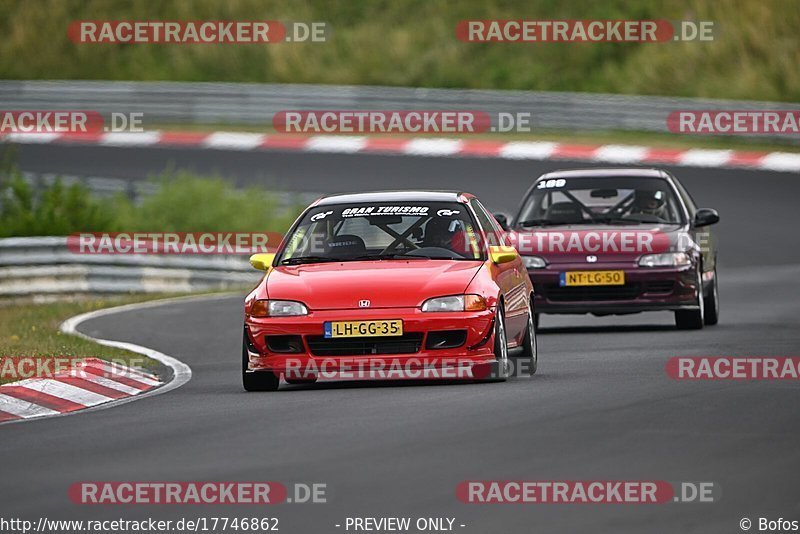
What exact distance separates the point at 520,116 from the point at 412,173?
170 inches

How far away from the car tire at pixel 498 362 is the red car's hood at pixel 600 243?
4791 millimetres

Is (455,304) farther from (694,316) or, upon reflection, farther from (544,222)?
(544,222)

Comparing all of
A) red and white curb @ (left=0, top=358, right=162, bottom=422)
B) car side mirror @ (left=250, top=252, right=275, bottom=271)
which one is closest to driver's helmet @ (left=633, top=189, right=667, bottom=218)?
car side mirror @ (left=250, top=252, right=275, bottom=271)

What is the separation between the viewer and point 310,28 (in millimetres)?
46625

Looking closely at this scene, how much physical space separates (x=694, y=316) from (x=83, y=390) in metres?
6.50

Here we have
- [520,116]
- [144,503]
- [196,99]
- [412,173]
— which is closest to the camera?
[144,503]

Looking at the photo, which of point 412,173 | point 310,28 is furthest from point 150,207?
point 310,28

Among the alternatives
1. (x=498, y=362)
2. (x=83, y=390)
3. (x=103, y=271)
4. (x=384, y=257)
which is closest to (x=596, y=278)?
(x=384, y=257)

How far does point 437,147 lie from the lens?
115 feet

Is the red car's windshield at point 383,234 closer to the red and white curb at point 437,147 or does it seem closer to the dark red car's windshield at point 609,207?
the dark red car's windshield at point 609,207

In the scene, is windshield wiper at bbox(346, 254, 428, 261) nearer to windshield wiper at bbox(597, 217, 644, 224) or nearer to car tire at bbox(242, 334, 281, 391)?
car tire at bbox(242, 334, 281, 391)

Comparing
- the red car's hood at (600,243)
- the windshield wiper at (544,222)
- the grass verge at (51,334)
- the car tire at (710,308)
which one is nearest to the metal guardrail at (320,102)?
the grass verge at (51,334)

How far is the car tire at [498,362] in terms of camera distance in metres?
12.4

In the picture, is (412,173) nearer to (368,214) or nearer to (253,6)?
(253,6)
